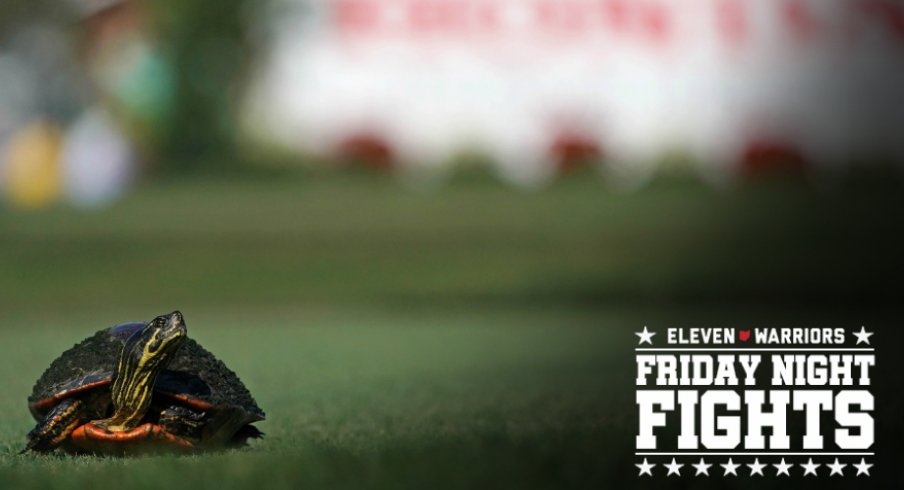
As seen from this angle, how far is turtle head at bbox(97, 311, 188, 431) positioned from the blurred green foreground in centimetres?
10

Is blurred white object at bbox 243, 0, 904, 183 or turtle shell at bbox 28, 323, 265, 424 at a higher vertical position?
blurred white object at bbox 243, 0, 904, 183

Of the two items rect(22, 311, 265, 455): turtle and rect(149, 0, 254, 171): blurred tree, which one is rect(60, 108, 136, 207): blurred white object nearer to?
rect(149, 0, 254, 171): blurred tree

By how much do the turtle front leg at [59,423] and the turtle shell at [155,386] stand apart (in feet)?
0.08

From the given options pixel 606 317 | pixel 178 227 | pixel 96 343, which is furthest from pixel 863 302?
pixel 96 343

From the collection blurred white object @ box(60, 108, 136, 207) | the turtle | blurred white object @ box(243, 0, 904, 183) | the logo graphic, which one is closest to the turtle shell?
the turtle

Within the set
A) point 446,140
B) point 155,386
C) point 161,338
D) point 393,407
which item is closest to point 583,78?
point 446,140

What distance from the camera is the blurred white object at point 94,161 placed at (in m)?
14.5

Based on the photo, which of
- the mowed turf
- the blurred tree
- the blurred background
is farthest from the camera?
the blurred tree

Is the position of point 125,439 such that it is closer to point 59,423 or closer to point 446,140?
point 59,423

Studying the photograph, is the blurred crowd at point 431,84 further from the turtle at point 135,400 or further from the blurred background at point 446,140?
the turtle at point 135,400

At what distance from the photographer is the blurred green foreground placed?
10.1 ft

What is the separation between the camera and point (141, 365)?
116 inches

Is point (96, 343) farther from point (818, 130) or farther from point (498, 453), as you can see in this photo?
point (818, 130)

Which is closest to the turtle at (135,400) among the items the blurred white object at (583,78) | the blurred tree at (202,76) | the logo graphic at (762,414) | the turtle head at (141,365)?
the turtle head at (141,365)
